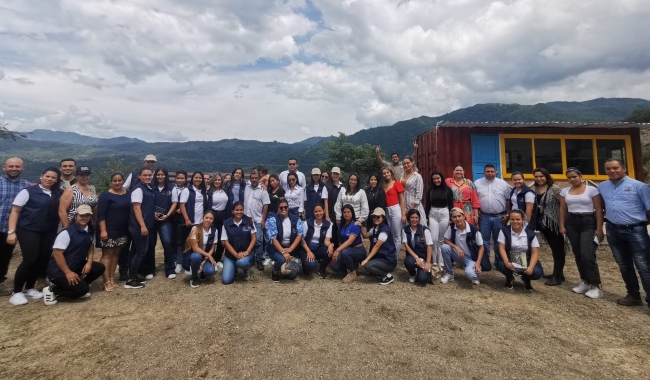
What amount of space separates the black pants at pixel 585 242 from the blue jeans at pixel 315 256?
139 inches

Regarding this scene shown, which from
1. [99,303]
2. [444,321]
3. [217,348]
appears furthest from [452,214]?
[99,303]

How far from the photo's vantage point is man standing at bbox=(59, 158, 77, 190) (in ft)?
15.0

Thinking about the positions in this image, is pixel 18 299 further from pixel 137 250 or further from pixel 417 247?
pixel 417 247

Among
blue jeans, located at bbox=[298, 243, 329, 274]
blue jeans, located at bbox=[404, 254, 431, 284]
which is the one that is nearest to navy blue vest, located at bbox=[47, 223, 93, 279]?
blue jeans, located at bbox=[298, 243, 329, 274]

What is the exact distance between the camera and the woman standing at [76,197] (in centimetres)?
416

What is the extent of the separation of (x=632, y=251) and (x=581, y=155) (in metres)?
6.77

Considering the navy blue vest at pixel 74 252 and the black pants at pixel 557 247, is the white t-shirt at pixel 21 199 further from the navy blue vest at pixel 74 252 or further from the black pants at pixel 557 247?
the black pants at pixel 557 247

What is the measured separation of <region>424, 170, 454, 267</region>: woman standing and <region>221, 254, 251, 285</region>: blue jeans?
301 centimetres

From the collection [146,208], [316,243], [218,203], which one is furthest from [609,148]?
[146,208]

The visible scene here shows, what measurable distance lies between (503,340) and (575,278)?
294cm

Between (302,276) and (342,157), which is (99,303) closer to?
(302,276)

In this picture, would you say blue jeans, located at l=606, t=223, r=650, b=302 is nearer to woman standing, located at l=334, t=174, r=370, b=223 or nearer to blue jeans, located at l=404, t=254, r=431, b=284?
blue jeans, located at l=404, t=254, r=431, b=284

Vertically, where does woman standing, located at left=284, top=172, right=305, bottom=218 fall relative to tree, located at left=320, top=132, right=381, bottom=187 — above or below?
below

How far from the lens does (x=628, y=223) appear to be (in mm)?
3768
